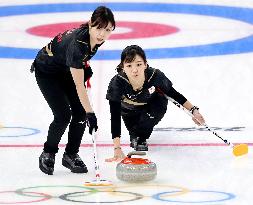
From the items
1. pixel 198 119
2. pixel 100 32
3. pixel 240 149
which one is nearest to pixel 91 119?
pixel 100 32

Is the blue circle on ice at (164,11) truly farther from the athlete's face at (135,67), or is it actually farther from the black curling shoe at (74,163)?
the black curling shoe at (74,163)

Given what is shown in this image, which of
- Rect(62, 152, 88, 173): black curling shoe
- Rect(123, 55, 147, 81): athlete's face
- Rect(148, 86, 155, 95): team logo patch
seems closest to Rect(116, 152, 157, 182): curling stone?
Rect(62, 152, 88, 173): black curling shoe

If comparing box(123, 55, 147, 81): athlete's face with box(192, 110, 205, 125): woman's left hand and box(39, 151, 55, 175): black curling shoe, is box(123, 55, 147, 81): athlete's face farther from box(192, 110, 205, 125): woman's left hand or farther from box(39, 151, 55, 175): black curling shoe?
box(39, 151, 55, 175): black curling shoe

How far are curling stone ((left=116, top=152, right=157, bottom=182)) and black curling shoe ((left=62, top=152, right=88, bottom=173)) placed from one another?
364mm

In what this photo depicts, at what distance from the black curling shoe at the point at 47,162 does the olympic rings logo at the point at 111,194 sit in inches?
14.2

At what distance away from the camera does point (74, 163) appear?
513 centimetres

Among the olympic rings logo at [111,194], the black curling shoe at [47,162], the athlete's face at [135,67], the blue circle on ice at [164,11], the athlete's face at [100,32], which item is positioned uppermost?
the blue circle on ice at [164,11]

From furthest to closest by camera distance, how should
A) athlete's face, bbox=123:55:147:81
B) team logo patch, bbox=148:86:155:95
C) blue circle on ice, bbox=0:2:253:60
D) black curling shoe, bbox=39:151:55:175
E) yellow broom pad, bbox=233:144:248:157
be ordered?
blue circle on ice, bbox=0:2:253:60 → team logo patch, bbox=148:86:155:95 → yellow broom pad, bbox=233:144:248:157 → athlete's face, bbox=123:55:147:81 → black curling shoe, bbox=39:151:55:175

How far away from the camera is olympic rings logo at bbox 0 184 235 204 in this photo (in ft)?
14.1

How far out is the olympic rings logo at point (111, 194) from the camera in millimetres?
4305

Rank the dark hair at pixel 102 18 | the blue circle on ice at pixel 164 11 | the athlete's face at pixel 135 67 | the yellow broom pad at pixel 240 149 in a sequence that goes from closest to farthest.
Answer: the dark hair at pixel 102 18 < the athlete's face at pixel 135 67 < the yellow broom pad at pixel 240 149 < the blue circle on ice at pixel 164 11

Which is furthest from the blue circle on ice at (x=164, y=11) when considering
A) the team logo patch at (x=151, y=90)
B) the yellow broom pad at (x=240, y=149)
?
the yellow broom pad at (x=240, y=149)

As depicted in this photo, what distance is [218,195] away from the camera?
14.4 ft

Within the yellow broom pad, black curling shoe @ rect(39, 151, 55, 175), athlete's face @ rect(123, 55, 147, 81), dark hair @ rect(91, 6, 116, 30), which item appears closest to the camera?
dark hair @ rect(91, 6, 116, 30)
